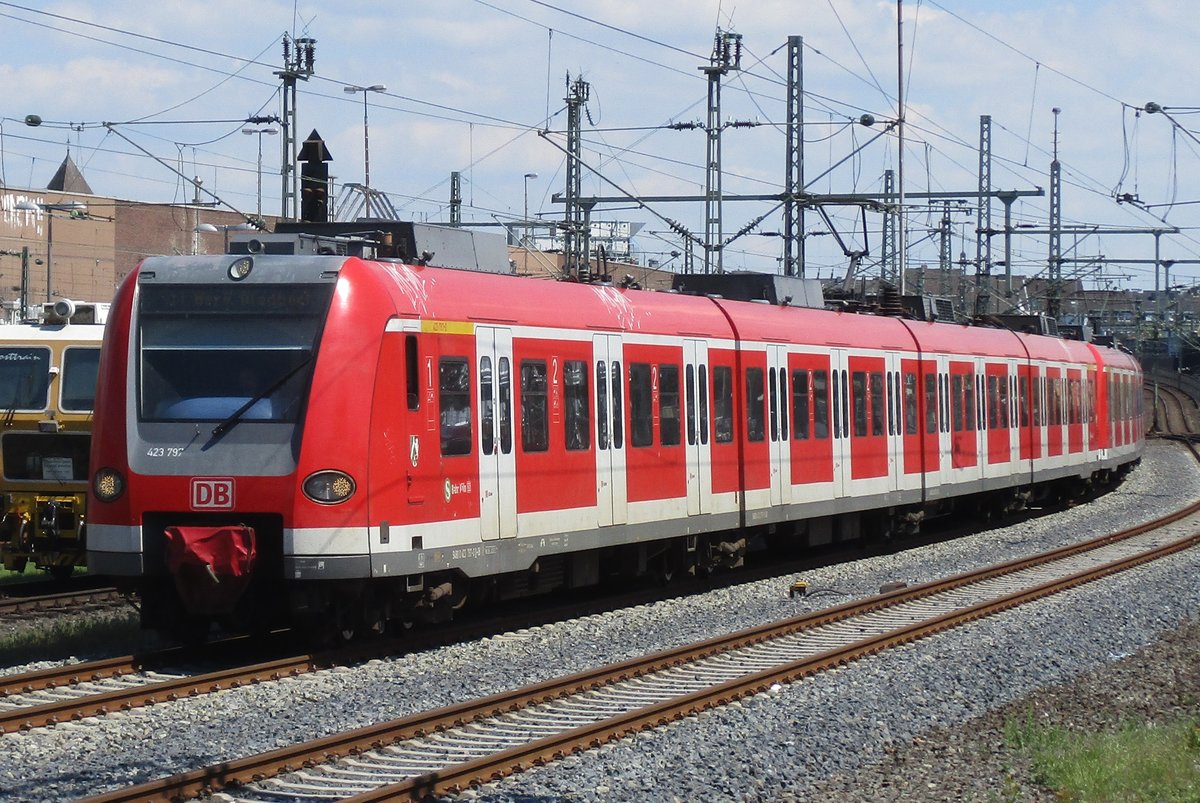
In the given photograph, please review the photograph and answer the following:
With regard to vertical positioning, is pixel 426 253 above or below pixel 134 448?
above

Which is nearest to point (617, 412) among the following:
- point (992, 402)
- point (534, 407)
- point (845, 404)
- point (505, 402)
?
point (534, 407)

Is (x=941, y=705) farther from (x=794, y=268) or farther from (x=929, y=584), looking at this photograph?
(x=794, y=268)

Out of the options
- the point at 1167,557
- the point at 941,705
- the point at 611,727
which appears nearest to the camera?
the point at 611,727

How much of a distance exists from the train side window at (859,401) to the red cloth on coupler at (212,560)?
467 inches

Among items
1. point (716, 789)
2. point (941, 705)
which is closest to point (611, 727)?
point (716, 789)

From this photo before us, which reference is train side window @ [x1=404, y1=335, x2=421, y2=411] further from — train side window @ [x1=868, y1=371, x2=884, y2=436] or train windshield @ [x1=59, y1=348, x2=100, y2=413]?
train side window @ [x1=868, y1=371, x2=884, y2=436]

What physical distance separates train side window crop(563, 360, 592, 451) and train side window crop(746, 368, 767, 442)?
3.94m

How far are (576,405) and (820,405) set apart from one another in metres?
6.71

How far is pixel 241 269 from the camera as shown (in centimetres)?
1276

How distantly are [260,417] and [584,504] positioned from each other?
397 cm

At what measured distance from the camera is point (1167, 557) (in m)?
22.8

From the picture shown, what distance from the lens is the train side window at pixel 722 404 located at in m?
18.3

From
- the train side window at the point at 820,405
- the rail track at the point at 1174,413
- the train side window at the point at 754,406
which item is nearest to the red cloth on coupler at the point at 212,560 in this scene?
the train side window at the point at 754,406

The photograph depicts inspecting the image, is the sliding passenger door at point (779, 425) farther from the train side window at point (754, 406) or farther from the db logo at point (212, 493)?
the db logo at point (212, 493)
